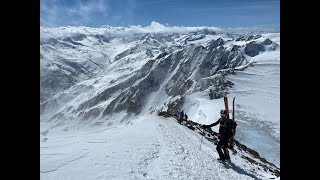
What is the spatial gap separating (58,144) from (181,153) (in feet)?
21.8
